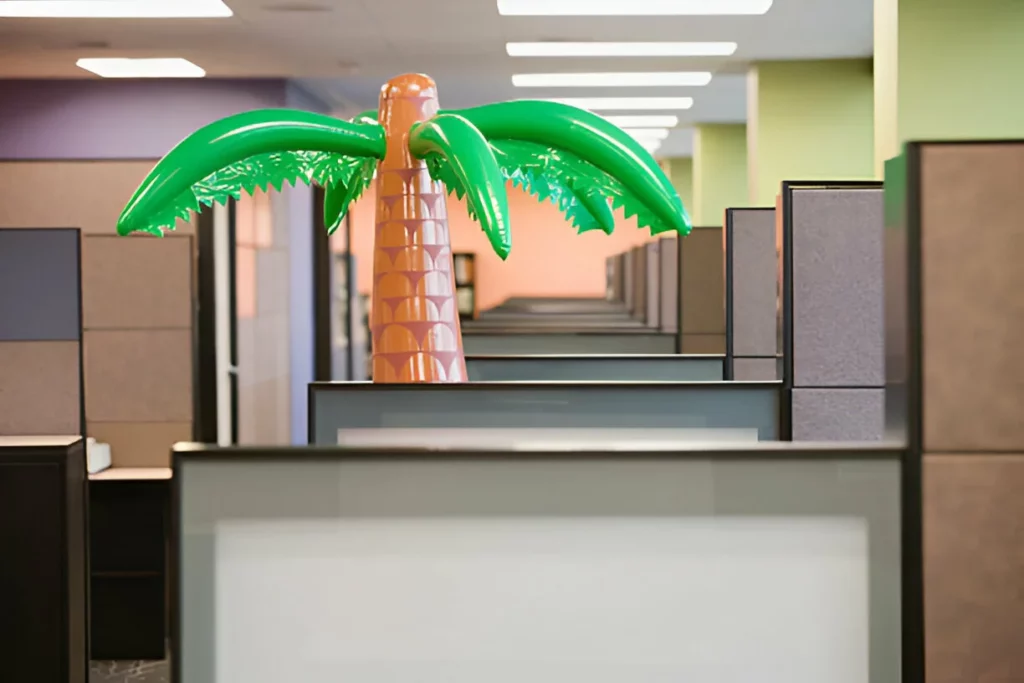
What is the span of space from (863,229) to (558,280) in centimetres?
1450

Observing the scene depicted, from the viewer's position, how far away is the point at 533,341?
5.39 m

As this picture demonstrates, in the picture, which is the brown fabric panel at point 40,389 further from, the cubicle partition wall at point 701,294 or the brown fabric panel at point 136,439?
the cubicle partition wall at point 701,294

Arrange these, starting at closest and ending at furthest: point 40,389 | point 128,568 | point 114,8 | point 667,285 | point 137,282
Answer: point 40,389 < point 128,568 < point 137,282 < point 114,8 < point 667,285

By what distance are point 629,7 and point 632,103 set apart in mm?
3285

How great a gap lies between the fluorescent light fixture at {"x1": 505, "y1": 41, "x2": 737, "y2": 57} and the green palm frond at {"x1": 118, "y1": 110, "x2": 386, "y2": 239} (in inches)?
180

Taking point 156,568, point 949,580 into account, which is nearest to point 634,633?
point 949,580

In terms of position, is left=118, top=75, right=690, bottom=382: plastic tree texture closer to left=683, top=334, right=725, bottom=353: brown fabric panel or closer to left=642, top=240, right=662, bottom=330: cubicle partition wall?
left=683, top=334, right=725, bottom=353: brown fabric panel

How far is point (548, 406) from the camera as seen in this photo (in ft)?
8.43

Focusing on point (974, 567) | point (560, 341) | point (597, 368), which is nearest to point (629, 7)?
point (560, 341)

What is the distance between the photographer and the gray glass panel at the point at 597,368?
12.1ft

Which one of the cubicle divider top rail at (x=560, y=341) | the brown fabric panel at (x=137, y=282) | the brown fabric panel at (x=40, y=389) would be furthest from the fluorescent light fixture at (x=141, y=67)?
the brown fabric panel at (x=40, y=389)

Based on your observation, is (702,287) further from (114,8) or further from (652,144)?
(652,144)

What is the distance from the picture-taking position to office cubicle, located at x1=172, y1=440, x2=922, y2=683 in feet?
4.65

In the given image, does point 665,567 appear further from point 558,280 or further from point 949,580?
point 558,280
